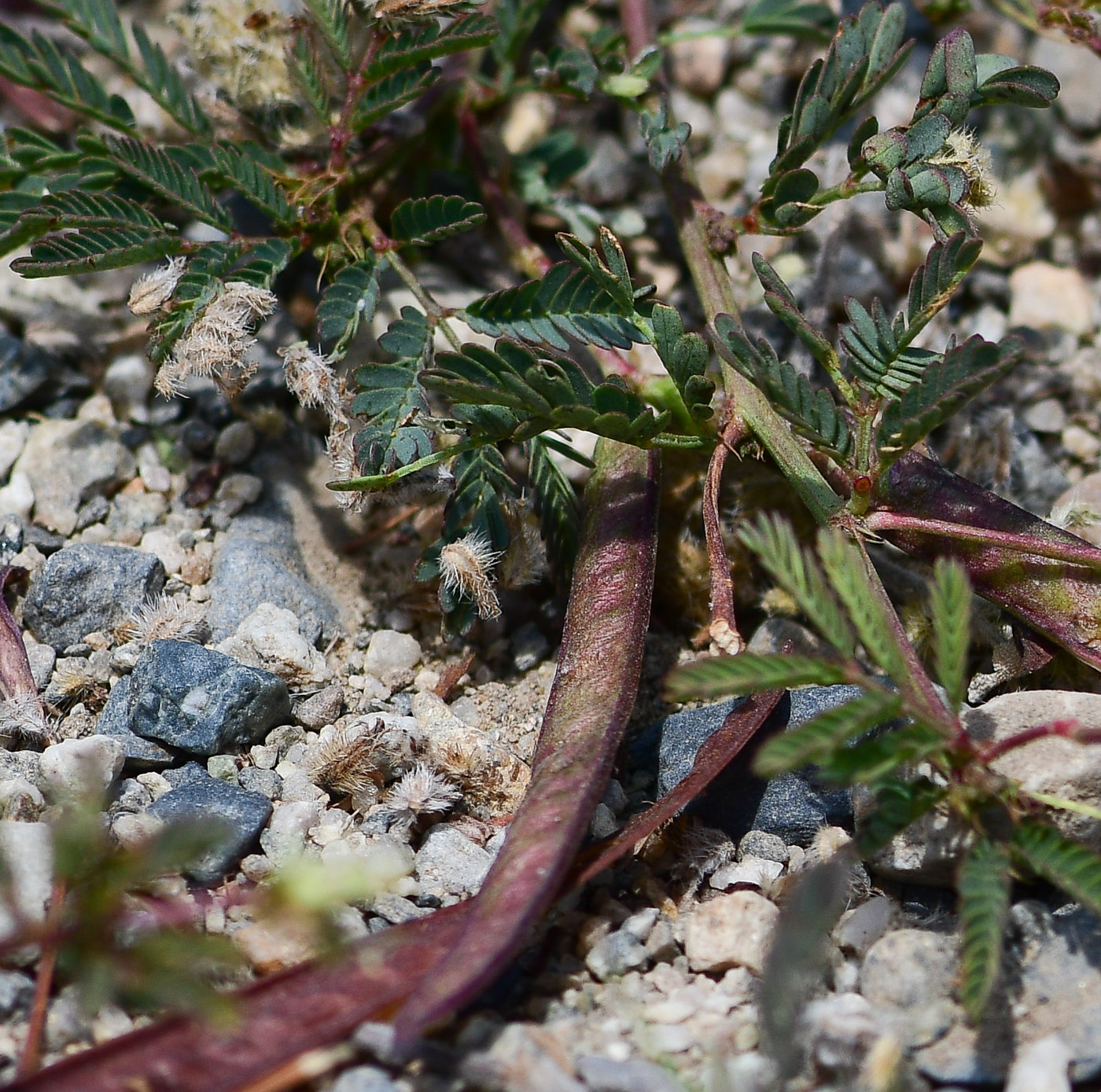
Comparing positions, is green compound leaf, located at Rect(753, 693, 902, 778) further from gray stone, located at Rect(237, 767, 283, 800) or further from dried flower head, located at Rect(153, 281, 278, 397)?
dried flower head, located at Rect(153, 281, 278, 397)

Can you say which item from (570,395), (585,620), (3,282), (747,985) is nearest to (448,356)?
(570,395)

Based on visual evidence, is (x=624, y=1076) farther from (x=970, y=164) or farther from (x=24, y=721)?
(x=970, y=164)

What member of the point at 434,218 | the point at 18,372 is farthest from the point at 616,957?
the point at 18,372

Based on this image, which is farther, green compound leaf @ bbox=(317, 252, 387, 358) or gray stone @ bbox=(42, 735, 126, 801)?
green compound leaf @ bbox=(317, 252, 387, 358)

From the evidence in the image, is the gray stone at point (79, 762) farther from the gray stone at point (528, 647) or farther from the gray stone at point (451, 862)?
the gray stone at point (528, 647)

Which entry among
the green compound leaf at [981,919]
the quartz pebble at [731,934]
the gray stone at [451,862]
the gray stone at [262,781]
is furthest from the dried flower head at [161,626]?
the green compound leaf at [981,919]

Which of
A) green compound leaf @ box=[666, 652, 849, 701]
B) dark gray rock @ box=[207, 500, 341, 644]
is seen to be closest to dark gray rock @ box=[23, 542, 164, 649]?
dark gray rock @ box=[207, 500, 341, 644]
